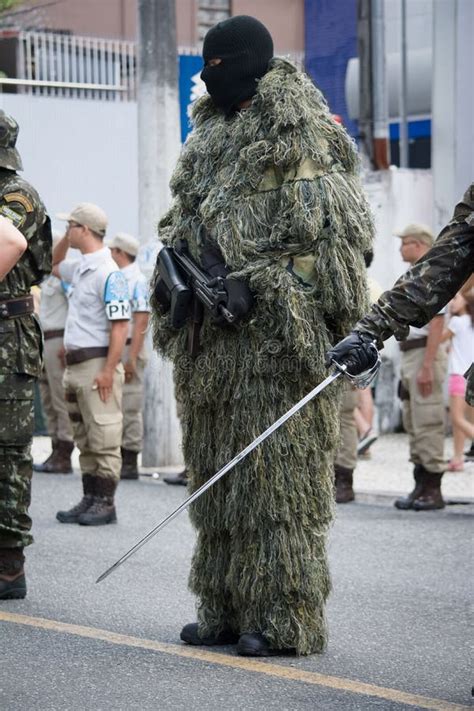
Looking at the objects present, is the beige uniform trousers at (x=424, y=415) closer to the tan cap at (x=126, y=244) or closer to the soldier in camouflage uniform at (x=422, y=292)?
the tan cap at (x=126, y=244)

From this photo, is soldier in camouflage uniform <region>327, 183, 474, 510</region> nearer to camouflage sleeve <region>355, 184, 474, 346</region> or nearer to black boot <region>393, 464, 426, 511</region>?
camouflage sleeve <region>355, 184, 474, 346</region>

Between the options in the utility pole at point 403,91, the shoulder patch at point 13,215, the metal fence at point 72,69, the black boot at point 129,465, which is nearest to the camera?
the shoulder patch at point 13,215

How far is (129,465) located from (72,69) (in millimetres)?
8799

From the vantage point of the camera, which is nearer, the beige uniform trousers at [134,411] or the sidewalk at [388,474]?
the sidewalk at [388,474]

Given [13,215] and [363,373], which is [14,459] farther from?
[363,373]

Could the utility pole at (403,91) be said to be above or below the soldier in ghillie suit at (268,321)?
above

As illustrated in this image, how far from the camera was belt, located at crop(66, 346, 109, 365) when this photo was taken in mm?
9133

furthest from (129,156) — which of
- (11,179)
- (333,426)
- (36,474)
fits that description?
(333,426)

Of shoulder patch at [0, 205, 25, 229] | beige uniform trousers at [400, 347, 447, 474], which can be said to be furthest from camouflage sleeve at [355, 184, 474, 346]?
beige uniform trousers at [400, 347, 447, 474]

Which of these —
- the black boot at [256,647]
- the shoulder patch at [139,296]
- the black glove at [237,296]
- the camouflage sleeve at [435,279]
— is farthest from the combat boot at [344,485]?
the camouflage sleeve at [435,279]

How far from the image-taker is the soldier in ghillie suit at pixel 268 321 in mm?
5238

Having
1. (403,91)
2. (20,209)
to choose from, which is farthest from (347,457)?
(403,91)

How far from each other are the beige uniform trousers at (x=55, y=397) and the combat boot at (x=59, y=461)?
50 mm

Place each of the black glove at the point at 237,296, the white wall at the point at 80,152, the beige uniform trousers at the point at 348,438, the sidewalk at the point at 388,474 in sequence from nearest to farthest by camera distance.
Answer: the black glove at the point at 237,296 → the beige uniform trousers at the point at 348,438 → the sidewalk at the point at 388,474 → the white wall at the point at 80,152
